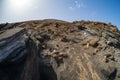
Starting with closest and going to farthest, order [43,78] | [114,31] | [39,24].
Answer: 1. [43,78]
2. [114,31]
3. [39,24]

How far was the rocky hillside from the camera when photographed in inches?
418

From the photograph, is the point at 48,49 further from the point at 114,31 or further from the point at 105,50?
the point at 114,31

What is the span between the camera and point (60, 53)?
1382 centimetres

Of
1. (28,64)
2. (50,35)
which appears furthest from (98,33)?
(28,64)

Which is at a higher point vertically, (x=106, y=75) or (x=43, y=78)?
(x=106, y=75)

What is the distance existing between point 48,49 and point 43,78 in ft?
8.11

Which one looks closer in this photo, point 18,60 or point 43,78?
point 18,60

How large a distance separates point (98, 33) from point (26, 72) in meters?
7.26

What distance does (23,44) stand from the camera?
431 inches

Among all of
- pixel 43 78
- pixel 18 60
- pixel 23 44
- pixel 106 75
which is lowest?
pixel 43 78

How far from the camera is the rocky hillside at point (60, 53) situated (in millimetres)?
10625

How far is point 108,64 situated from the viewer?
483 inches

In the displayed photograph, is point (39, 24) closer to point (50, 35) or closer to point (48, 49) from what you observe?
point (50, 35)

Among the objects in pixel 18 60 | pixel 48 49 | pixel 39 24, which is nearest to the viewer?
pixel 18 60
